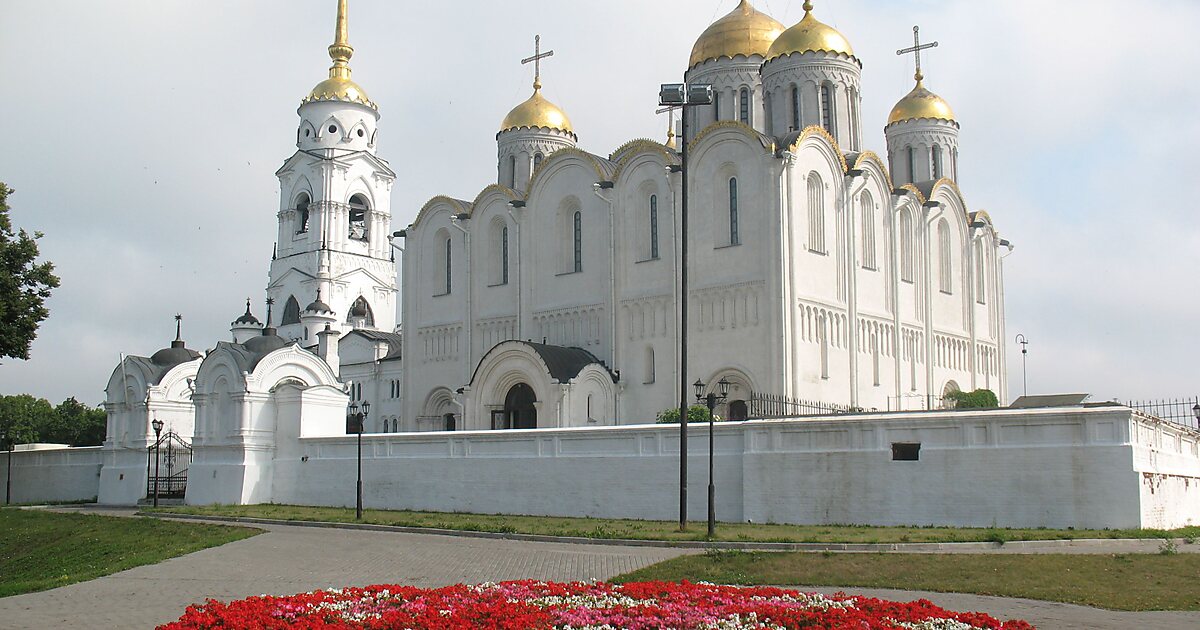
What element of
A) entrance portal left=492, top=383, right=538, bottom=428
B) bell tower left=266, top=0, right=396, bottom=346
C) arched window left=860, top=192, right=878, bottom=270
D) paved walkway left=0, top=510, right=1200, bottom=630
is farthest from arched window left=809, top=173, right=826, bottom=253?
bell tower left=266, top=0, right=396, bottom=346

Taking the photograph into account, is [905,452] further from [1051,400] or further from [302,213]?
[302,213]

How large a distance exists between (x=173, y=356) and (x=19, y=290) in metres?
9.27

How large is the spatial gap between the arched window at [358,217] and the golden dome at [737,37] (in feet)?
98.8

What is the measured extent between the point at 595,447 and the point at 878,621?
16226 millimetres

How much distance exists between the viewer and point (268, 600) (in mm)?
→ 11562

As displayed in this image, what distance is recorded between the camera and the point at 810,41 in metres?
39.5

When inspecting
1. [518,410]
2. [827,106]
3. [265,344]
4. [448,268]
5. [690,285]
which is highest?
[827,106]

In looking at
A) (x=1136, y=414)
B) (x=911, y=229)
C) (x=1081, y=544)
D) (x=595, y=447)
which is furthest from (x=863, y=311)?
(x=1081, y=544)

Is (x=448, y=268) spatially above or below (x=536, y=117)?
below

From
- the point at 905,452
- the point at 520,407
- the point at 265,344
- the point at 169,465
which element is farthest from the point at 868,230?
the point at 169,465

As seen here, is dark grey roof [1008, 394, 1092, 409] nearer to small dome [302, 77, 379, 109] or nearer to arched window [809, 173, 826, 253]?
arched window [809, 173, 826, 253]

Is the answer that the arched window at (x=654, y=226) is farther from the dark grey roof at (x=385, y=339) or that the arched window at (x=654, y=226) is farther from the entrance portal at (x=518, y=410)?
the dark grey roof at (x=385, y=339)

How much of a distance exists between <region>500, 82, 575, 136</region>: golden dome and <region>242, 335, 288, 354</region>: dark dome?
1701 centimetres

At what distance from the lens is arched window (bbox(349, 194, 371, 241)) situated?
67.3m
